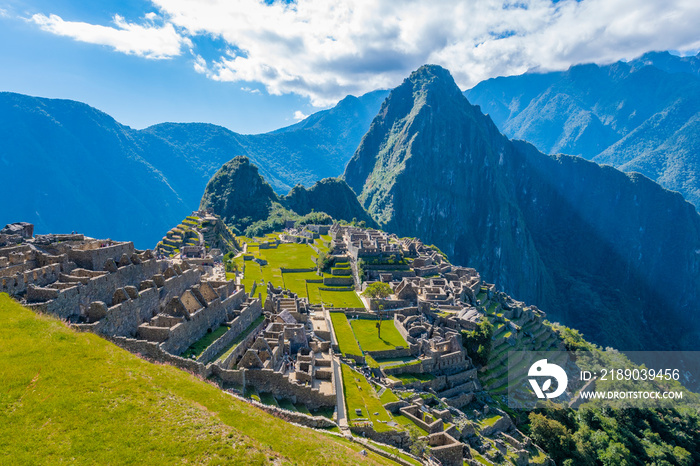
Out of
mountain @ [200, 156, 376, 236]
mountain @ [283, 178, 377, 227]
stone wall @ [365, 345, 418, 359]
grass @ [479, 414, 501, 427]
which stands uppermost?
mountain @ [283, 178, 377, 227]

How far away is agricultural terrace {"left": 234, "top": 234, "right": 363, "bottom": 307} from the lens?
160 ft

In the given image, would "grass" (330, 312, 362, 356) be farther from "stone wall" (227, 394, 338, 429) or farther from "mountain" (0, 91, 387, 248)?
"mountain" (0, 91, 387, 248)

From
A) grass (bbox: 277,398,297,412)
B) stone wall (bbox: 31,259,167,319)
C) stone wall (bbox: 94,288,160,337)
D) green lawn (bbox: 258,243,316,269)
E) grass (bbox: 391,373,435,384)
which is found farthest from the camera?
green lawn (bbox: 258,243,316,269)

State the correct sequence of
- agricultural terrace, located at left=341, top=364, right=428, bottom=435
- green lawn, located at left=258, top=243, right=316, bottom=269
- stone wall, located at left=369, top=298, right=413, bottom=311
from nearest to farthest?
1. agricultural terrace, located at left=341, top=364, right=428, bottom=435
2. stone wall, located at left=369, top=298, right=413, bottom=311
3. green lawn, located at left=258, top=243, right=316, bottom=269

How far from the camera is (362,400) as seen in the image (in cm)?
2541

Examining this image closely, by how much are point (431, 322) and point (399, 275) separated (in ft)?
52.2

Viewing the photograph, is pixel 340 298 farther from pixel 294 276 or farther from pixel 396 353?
pixel 396 353

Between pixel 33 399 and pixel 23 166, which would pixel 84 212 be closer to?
pixel 23 166

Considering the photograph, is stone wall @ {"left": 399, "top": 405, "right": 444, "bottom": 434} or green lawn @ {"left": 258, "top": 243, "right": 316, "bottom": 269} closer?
stone wall @ {"left": 399, "top": 405, "right": 444, "bottom": 434}

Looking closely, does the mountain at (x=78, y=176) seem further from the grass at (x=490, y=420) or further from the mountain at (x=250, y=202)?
the grass at (x=490, y=420)

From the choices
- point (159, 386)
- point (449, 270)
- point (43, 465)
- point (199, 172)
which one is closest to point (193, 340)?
point (159, 386)

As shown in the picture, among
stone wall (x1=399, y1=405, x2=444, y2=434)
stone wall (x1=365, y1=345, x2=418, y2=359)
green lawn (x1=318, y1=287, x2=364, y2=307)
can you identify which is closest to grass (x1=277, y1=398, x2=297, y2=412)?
stone wall (x1=399, y1=405, x2=444, y2=434)

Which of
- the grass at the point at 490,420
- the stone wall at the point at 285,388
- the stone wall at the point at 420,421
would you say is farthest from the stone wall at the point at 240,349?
the grass at the point at 490,420

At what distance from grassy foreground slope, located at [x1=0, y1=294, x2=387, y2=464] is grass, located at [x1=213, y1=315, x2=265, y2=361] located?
7492 millimetres
